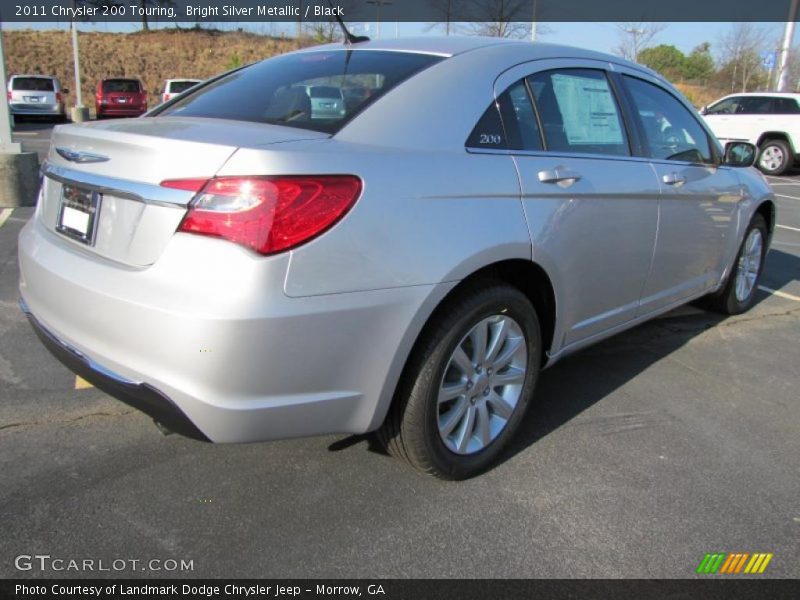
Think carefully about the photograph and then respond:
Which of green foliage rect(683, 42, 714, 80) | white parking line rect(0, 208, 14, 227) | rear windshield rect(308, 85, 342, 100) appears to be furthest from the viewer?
green foliage rect(683, 42, 714, 80)

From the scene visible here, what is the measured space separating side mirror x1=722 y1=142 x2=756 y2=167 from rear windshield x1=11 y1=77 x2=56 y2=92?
78.2 ft

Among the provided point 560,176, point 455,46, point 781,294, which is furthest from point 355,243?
point 781,294

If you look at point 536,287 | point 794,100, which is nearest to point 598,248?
point 536,287

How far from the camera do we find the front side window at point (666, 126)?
3465mm

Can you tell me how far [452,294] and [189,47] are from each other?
45731 millimetres

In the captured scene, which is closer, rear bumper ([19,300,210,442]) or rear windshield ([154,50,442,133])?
rear bumper ([19,300,210,442])

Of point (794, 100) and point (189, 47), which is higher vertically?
point (189, 47)

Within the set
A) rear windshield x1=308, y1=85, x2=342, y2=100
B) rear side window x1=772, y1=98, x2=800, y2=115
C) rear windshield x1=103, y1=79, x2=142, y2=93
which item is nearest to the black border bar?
rear windshield x1=308, y1=85, x2=342, y2=100

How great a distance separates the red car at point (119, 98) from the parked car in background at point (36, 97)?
4.80 feet

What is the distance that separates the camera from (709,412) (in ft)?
10.9

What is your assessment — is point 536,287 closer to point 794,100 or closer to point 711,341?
point 711,341

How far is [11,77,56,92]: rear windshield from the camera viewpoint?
72.8 feet

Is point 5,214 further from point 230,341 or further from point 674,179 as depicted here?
point 674,179
